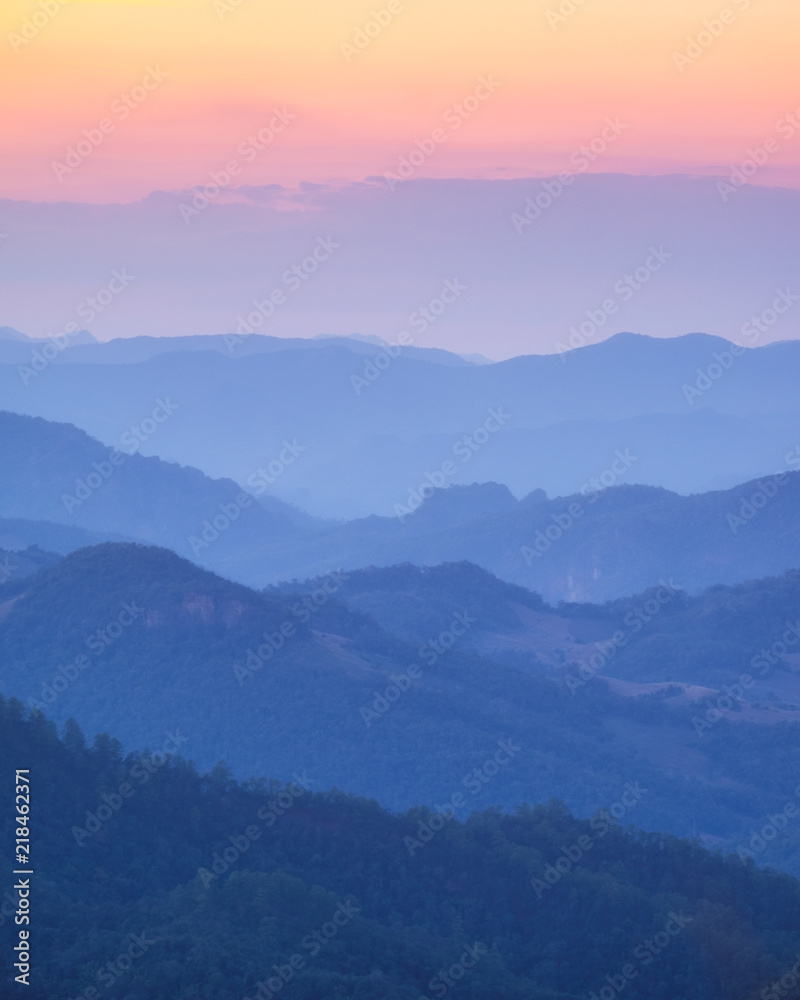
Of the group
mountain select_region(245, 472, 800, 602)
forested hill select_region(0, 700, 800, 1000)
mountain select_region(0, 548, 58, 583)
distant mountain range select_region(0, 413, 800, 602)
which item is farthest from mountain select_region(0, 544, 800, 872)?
mountain select_region(245, 472, 800, 602)

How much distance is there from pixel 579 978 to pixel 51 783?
18081 mm

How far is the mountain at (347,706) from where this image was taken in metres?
72.0

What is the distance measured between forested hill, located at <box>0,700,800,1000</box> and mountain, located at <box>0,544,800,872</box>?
1961 cm

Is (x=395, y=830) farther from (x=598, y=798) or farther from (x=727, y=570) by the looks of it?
(x=727, y=570)

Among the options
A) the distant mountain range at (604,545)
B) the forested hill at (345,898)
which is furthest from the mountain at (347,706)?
the distant mountain range at (604,545)

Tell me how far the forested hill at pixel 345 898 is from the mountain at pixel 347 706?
19.6 metres

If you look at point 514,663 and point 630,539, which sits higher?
point 514,663

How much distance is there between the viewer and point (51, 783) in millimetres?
45156

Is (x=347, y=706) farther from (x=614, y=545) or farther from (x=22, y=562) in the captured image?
(x=614, y=545)

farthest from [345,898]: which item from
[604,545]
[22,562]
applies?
[604,545]

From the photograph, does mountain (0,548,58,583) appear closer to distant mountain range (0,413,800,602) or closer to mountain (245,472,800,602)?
distant mountain range (0,413,800,602)

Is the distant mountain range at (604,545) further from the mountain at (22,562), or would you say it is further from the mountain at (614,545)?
the mountain at (22,562)

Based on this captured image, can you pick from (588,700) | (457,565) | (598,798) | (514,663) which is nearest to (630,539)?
(457,565)

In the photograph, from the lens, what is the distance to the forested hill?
35438 millimetres
